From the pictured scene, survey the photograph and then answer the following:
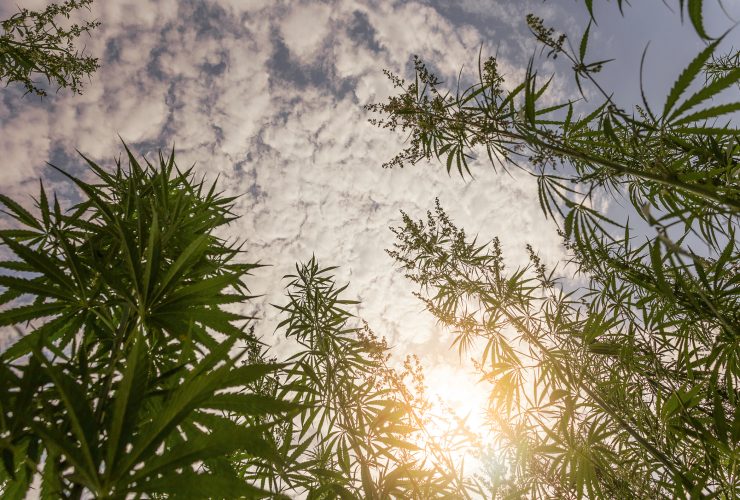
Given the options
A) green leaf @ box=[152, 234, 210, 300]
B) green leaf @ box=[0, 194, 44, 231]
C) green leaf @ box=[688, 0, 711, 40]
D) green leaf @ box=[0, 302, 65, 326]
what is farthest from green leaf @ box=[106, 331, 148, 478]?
green leaf @ box=[688, 0, 711, 40]

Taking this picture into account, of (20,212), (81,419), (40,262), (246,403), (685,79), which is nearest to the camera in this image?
(81,419)

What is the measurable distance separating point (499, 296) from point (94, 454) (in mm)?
2920

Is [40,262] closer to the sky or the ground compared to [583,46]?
closer to the ground

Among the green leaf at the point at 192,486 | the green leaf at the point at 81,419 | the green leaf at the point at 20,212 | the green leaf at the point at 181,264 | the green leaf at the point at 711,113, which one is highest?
the green leaf at the point at 20,212

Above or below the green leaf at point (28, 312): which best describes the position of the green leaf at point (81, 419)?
below

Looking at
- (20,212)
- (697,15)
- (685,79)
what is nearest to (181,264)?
(20,212)

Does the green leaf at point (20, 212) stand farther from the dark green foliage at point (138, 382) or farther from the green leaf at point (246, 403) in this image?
the green leaf at point (246, 403)

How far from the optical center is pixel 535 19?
1682 mm

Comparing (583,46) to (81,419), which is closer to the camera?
(81,419)

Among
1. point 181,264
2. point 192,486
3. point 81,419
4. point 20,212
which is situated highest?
point 20,212

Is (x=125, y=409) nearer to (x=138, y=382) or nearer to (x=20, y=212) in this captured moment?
(x=138, y=382)

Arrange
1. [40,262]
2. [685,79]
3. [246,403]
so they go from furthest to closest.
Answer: [685,79], [40,262], [246,403]

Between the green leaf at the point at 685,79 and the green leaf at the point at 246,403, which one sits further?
the green leaf at the point at 685,79

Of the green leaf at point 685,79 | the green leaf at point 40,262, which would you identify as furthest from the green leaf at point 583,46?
the green leaf at point 40,262
